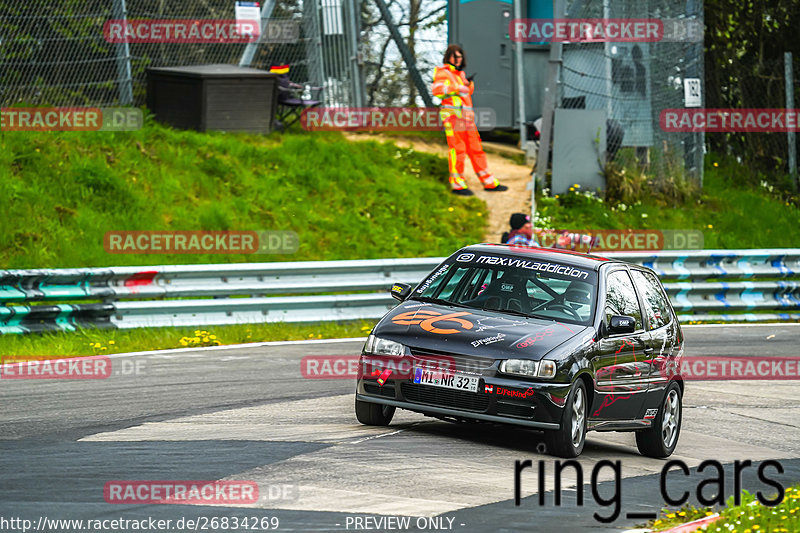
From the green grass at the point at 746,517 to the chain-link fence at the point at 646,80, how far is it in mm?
16526

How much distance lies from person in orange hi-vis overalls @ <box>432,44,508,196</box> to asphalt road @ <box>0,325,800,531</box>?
9.30 m

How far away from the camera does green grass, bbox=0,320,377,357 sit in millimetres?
13047

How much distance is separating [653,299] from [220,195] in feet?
34.8

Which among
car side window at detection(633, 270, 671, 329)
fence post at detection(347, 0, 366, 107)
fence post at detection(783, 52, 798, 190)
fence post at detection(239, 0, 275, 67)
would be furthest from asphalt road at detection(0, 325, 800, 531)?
fence post at detection(783, 52, 798, 190)

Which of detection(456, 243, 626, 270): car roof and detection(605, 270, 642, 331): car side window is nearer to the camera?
detection(605, 270, 642, 331): car side window

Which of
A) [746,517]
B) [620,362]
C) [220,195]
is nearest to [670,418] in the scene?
[620,362]

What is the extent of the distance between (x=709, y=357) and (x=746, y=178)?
12.3m

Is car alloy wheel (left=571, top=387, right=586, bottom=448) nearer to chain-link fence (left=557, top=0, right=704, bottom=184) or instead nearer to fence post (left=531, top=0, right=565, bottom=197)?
fence post (left=531, top=0, right=565, bottom=197)

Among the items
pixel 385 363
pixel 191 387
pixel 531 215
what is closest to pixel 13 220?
pixel 191 387

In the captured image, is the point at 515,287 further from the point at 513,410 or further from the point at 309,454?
the point at 309,454

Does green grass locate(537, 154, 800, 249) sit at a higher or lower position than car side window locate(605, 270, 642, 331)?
lower

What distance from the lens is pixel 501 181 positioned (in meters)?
22.9

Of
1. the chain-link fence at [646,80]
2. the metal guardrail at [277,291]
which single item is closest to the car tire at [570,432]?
the metal guardrail at [277,291]

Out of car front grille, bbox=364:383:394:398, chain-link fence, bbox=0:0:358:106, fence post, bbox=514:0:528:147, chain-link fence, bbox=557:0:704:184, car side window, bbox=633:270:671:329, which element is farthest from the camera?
fence post, bbox=514:0:528:147
